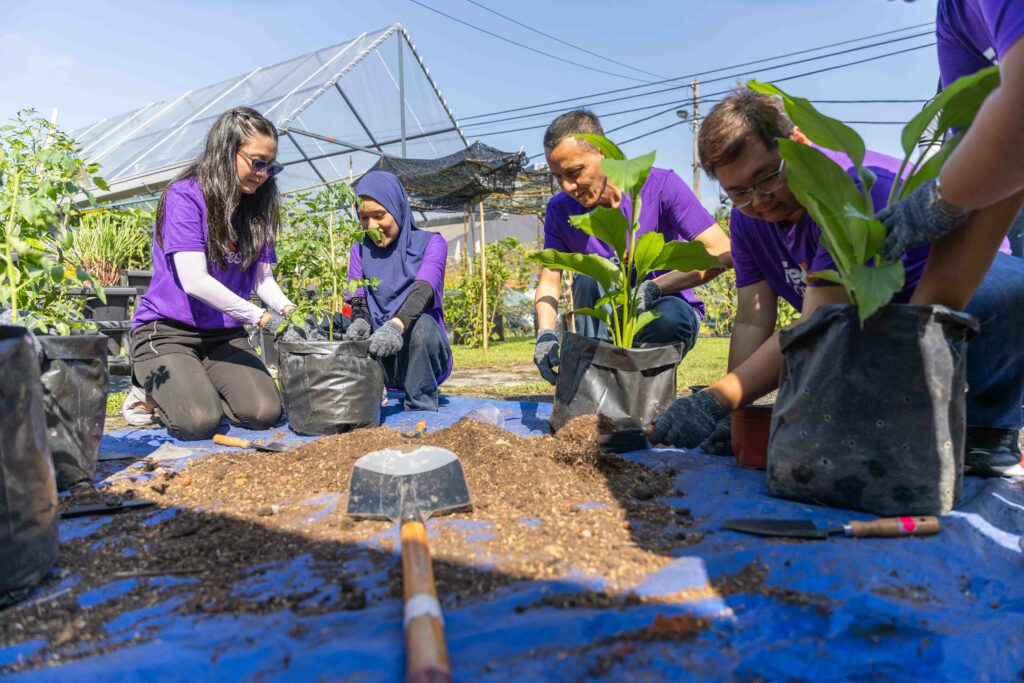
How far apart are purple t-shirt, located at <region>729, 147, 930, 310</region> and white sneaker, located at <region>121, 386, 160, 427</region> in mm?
2975

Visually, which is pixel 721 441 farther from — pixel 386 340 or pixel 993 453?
pixel 386 340

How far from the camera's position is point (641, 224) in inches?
116

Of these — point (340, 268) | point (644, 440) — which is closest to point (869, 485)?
point (644, 440)

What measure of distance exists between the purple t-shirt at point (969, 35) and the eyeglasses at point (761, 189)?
21.0 inches

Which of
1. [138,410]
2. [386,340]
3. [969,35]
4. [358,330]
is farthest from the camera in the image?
[358,330]

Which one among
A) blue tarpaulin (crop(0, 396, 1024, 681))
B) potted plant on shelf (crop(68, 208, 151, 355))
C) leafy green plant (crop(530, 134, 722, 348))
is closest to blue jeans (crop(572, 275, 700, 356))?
leafy green plant (crop(530, 134, 722, 348))

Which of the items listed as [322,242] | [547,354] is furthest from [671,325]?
[322,242]

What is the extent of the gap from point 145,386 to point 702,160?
2.79 meters

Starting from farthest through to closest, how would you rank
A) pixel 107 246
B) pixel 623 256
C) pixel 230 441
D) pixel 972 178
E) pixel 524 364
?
pixel 524 364 → pixel 107 246 → pixel 230 441 → pixel 623 256 → pixel 972 178

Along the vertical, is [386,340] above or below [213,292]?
below

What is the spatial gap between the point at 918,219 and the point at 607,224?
1101mm

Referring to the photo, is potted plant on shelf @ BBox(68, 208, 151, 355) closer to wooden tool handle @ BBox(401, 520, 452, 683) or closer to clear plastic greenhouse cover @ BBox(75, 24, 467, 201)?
clear plastic greenhouse cover @ BBox(75, 24, 467, 201)

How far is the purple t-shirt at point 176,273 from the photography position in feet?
10.2

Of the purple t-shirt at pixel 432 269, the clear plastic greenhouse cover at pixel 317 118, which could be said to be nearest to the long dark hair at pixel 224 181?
the purple t-shirt at pixel 432 269
